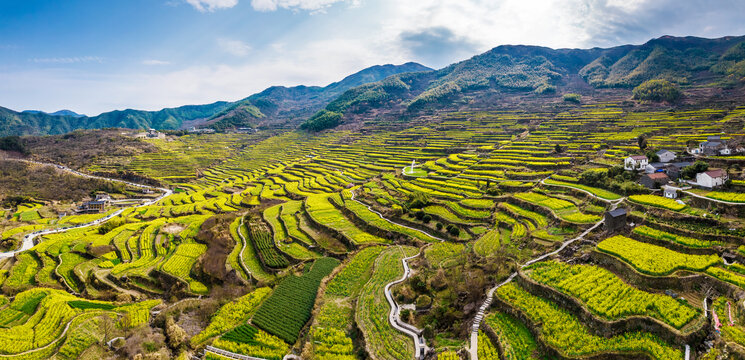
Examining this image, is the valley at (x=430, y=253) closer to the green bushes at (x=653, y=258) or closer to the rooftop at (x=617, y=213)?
the green bushes at (x=653, y=258)

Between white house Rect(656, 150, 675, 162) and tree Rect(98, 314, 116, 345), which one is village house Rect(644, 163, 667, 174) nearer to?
white house Rect(656, 150, 675, 162)

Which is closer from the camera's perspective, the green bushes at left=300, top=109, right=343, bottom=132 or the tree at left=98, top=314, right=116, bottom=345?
the tree at left=98, top=314, right=116, bottom=345

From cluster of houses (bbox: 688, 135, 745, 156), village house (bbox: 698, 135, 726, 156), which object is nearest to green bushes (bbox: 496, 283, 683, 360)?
cluster of houses (bbox: 688, 135, 745, 156)

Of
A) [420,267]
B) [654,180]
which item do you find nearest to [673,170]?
[654,180]

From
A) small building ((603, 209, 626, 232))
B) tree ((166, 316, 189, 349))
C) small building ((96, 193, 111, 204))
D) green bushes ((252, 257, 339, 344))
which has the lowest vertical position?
small building ((96, 193, 111, 204))

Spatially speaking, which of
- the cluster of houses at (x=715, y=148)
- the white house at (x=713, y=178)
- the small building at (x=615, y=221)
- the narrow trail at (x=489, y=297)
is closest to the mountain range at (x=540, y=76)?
the cluster of houses at (x=715, y=148)

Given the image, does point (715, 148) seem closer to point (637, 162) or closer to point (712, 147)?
point (712, 147)
